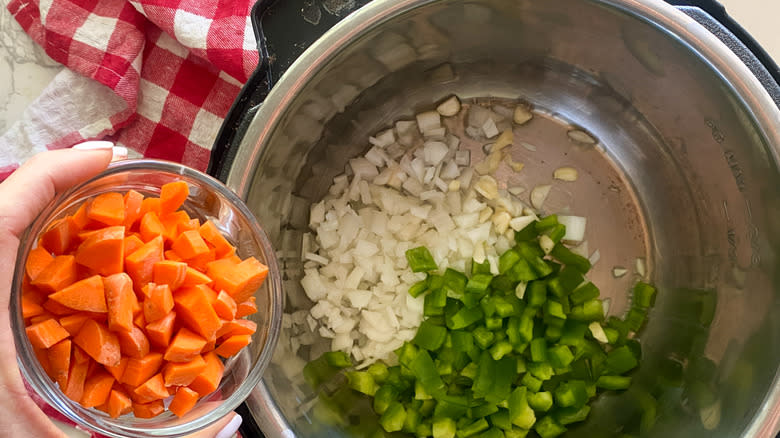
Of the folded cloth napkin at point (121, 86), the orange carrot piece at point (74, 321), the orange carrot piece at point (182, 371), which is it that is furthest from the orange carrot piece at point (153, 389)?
the folded cloth napkin at point (121, 86)

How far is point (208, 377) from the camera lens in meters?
0.89

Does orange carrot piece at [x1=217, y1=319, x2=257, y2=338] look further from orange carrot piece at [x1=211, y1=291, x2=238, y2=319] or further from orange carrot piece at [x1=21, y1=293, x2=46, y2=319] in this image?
orange carrot piece at [x1=21, y1=293, x2=46, y2=319]

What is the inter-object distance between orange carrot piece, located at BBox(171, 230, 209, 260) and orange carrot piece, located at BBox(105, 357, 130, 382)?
0.16 meters

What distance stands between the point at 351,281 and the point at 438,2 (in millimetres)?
581

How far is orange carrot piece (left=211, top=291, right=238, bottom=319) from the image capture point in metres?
0.86

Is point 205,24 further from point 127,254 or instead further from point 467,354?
point 467,354

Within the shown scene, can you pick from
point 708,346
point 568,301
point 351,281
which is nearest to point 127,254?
point 351,281

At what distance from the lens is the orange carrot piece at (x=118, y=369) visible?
2.73 ft

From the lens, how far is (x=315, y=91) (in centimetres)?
110

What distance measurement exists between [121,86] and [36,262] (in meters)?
0.63

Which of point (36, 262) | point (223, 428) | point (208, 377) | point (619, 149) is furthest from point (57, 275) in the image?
point (619, 149)

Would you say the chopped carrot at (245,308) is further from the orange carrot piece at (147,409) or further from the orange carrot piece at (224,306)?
the orange carrot piece at (147,409)

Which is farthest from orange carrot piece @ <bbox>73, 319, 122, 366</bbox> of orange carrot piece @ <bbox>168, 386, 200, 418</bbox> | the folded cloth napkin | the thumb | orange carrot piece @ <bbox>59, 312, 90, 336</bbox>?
the folded cloth napkin

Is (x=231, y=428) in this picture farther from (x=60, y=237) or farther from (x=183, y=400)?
(x=60, y=237)
